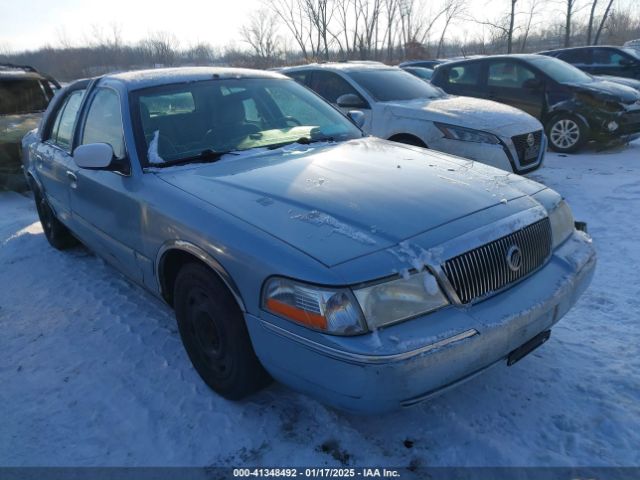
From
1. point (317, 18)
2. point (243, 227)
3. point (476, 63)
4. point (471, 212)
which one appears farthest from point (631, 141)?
point (317, 18)

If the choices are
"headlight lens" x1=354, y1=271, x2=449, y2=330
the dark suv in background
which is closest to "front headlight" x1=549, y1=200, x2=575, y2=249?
"headlight lens" x1=354, y1=271, x2=449, y2=330

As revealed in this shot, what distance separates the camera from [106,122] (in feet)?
10.8

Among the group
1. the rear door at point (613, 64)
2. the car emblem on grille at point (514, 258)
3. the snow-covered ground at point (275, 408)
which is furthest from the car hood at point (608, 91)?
the car emblem on grille at point (514, 258)

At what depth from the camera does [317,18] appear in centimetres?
3531

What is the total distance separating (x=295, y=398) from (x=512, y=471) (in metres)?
1.09

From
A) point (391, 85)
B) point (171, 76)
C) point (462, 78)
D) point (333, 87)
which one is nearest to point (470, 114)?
point (391, 85)

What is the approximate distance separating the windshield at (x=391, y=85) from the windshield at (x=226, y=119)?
9.41ft

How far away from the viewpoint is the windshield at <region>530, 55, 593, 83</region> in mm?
8125

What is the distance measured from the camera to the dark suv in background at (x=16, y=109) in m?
7.02

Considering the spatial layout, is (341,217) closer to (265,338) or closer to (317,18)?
(265,338)

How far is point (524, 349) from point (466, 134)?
13.1 feet

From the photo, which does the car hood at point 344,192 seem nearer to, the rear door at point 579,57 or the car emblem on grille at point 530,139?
the car emblem on grille at point 530,139

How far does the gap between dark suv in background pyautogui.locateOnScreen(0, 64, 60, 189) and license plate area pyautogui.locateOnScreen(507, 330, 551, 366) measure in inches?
292

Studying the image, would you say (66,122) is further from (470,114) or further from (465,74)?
(465,74)
